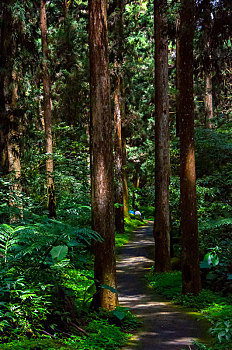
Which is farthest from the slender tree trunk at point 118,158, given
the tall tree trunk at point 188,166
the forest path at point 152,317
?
the tall tree trunk at point 188,166

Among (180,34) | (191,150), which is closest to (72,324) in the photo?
(191,150)

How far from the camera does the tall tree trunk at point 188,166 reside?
30.6 feet

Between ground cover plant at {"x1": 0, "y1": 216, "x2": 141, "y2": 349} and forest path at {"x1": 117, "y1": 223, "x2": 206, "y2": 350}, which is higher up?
ground cover plant at {"x1": 0, "y1": 216, "x2": 141, "y2": 349}

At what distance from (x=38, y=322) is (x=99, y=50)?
4.88 metres

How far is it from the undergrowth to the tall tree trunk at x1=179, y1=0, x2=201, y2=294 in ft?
1.23

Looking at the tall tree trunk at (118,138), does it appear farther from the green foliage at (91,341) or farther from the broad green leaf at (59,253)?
the broad green leaf at (59,253)

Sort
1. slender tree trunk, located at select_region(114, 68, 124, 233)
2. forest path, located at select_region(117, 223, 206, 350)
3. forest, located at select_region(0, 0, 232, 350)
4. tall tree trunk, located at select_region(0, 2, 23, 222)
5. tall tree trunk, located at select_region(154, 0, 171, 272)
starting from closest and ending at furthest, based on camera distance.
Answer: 1. forest, located at select_region(0, 0, 232, 350)
2. forest path, located at select_region(117, 223, 206, 350)
3. tall tree trunk, located at select_region(154, 0, 171, 272)
4. tall tree trunk, located at select_region(0, 2, 23, 222)
5. slender tree trunk, located at select_region(114, 68, 124, 233)

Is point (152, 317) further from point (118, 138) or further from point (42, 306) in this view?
point (118, 138)

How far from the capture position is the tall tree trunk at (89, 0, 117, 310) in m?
7.03

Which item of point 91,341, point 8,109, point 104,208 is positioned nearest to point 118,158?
point 8,109

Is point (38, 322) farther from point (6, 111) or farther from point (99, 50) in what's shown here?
point (6, 111)

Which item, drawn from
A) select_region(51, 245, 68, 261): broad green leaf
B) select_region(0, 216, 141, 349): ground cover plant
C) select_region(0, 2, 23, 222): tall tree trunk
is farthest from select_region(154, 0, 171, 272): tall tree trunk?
select_region(51, 245, 68, 261): broad green leaf

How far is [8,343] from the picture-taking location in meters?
4.34

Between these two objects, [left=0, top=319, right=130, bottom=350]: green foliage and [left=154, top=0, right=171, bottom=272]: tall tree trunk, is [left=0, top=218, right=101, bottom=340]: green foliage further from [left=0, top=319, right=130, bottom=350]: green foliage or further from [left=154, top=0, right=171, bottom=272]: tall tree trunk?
[left=154, top=0, right=171, bottom=272]: tall tree trunk
